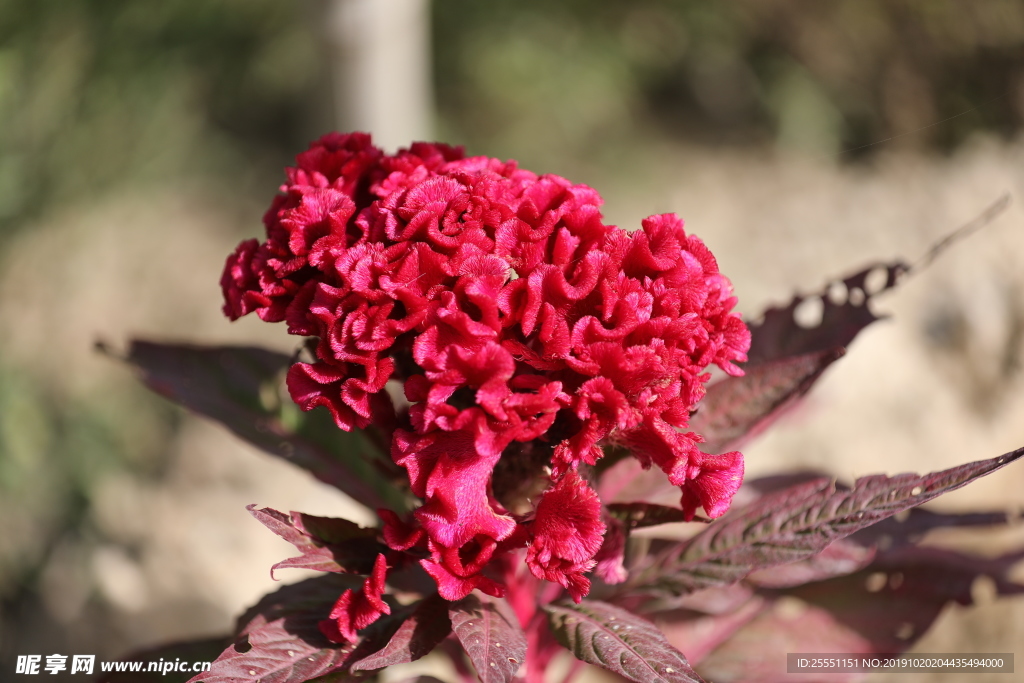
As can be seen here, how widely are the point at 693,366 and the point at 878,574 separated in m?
0.77

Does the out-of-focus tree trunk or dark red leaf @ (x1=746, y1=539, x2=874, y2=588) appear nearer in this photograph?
dark red leaf @ (x1=746, y1=539, x2=874, y2=588)

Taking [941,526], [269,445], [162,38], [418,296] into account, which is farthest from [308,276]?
[162,38]

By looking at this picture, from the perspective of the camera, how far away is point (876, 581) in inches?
53.1

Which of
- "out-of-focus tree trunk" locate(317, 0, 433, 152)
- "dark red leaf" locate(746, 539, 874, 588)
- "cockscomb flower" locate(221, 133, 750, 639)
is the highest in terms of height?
"out-of-focus tree trunk" locate(317, 0, 433, 152)

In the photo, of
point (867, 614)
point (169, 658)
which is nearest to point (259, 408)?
point (169, 658)

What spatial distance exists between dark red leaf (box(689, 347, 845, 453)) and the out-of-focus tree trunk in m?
1.95

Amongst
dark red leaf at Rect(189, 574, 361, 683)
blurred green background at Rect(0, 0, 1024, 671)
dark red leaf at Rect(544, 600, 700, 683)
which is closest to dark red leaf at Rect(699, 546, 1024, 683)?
dark red leaf at Rect(544, 600, 700, 683)

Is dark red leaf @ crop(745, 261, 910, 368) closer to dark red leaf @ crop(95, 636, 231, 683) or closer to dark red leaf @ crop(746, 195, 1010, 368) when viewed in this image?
dark red leaf @ crop(746, 195, 1010, 368)

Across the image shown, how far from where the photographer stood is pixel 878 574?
4.35 ft

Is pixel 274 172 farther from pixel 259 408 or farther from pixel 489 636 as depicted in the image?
pixel 489 636

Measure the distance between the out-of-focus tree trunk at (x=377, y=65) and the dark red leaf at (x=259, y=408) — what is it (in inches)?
63.4

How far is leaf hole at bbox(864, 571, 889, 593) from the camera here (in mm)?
1313

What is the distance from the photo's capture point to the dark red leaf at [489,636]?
0.80m

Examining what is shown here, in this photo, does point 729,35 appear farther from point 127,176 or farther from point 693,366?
point 693,366
